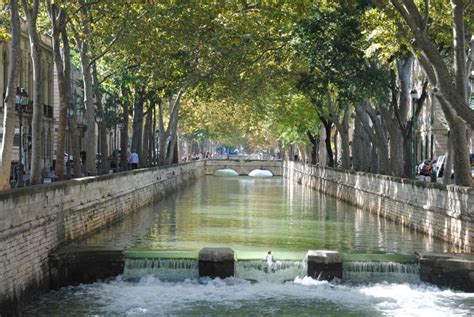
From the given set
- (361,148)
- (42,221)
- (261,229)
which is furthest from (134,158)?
(42,221)

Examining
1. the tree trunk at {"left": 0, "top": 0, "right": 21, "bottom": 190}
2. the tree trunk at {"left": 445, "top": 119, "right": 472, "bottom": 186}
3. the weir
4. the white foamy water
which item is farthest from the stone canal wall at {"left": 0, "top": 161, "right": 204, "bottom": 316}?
the tree trunk at {"left": 445, "top": 119, "right": 472, "bottom": 186}

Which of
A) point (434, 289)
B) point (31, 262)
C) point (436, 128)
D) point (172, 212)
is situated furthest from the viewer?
point (436, 128)

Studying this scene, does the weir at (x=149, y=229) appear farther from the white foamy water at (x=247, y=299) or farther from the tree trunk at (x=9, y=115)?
the tree trunk at (x=9, y=115)

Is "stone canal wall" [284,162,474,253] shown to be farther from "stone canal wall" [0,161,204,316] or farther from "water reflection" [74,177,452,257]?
"stone canal wall" [0,161,204,316]

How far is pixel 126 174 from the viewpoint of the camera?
35.1 meters

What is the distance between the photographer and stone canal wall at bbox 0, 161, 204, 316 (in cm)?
1627

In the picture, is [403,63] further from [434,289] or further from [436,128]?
[436,128]

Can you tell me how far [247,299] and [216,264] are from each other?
1.97 m

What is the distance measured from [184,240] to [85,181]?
3702 millimetres

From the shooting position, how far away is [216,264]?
65.6ft

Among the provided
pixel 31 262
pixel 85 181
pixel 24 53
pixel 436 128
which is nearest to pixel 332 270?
pixel 31 262

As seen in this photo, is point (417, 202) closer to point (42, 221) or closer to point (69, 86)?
point (69, 86)

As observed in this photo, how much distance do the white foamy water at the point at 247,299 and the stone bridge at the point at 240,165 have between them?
77.7 metres

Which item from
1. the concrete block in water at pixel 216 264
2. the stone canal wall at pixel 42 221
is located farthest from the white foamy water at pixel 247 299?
the stone canal wall at pixel 42 221
